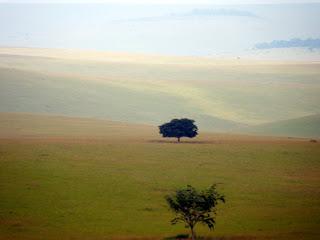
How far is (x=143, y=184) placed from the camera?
4581 centimetres

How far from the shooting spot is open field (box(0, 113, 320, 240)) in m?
35.7

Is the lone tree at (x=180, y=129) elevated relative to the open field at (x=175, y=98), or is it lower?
lower

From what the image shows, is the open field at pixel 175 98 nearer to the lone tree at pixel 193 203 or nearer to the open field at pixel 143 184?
the open field at pixel 143 184

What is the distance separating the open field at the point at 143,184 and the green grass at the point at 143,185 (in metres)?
0.06

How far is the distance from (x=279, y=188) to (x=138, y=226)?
42.4 ft

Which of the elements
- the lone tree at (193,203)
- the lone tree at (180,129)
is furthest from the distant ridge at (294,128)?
the lone tree at (193,203)

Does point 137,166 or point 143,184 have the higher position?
point 137,166

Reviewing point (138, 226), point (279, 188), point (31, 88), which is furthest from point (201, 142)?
point (31, 88)

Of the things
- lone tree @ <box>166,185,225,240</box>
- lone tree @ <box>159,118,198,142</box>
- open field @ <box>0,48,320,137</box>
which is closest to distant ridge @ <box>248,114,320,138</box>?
open field @ <box>0,48,320,137</box>

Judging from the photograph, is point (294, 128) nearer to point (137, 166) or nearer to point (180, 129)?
point (180, 129)

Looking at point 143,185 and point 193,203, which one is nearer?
point 193,203

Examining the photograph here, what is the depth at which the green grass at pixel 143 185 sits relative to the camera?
35.8 meters

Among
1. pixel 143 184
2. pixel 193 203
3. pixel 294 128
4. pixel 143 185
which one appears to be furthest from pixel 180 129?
pixel 294 128

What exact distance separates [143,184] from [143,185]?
0.31m
